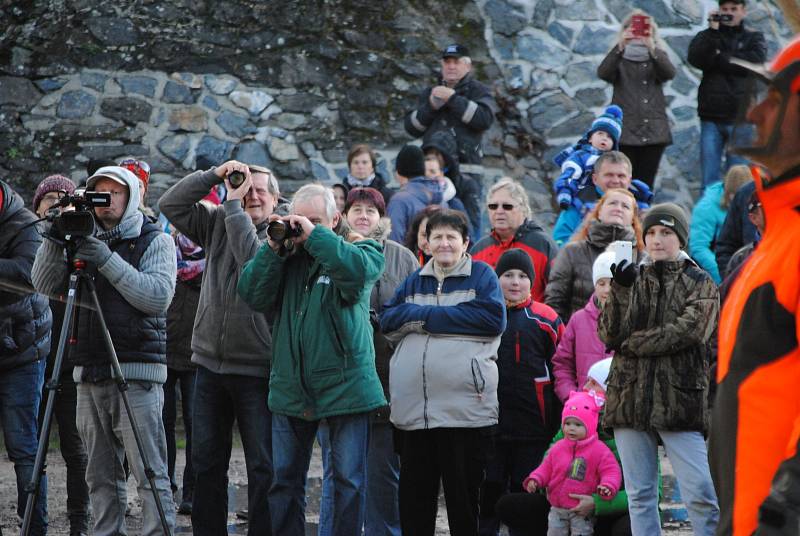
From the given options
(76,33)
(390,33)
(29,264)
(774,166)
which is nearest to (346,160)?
(390,33)

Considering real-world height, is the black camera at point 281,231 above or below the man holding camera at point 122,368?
above

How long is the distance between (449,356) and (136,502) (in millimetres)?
2927

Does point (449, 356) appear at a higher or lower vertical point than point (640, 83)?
lower

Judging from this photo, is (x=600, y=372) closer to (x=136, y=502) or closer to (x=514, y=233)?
(x=514, y=233)

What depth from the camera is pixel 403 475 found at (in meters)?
6.43

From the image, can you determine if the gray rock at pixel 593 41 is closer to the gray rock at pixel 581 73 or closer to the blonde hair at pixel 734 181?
the gray rock at pixel 581 73

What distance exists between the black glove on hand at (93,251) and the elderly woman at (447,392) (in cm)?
147

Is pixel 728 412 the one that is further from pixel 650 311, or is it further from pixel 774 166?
pixel 650 311

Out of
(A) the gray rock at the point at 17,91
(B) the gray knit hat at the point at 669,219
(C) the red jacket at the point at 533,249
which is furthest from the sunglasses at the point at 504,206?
(A) the gray rock at the point at 17,91

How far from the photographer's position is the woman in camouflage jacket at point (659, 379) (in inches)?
235

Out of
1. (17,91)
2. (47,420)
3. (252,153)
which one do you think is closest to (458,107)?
(252,153)

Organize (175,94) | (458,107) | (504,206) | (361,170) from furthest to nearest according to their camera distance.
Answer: (175,94) → (458,107) → (361,170) → (504,206)

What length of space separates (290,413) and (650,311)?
1830 mm

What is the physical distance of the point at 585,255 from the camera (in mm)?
7727
